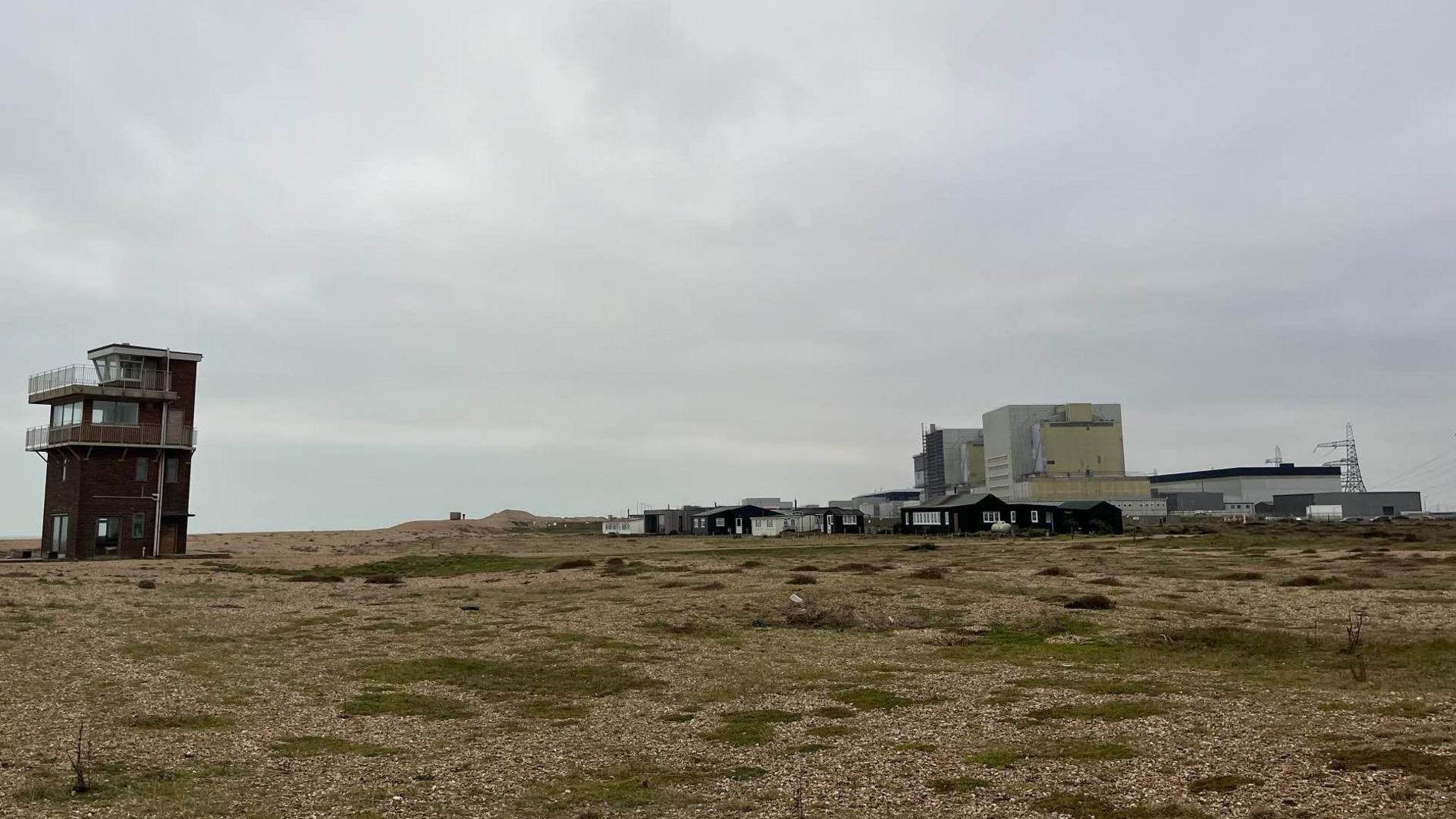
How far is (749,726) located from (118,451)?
7524 cm

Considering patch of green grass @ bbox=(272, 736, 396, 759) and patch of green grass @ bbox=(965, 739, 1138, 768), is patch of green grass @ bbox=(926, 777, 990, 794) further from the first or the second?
patch of green grass @ bbox=(272, 736, 396, 759)

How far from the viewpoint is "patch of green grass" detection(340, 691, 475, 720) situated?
23.7 meters

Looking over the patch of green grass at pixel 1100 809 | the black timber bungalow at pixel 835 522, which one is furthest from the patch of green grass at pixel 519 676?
the black timber bungalow at pixel 835 522

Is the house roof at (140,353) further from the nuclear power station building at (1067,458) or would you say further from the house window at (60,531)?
the nuclear power station building at (1067,458)

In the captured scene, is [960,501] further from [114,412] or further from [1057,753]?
[1057,753]

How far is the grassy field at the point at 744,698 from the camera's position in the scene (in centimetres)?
1625

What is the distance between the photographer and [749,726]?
72.5 feet

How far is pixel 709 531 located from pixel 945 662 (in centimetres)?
13158

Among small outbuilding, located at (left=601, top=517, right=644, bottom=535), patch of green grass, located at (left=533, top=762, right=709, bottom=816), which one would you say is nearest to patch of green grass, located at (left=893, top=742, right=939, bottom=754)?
patch of green grass, located at (left=533, top=762, right=709, bottom=816)

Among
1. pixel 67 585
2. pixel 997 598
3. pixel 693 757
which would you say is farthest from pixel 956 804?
pixel 67 585

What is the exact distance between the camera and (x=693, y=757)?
63.5ft

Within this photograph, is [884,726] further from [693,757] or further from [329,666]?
[329,666]

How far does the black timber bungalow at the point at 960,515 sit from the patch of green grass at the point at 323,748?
4592 inches

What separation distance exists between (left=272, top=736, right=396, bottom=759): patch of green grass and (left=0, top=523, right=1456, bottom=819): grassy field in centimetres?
14
